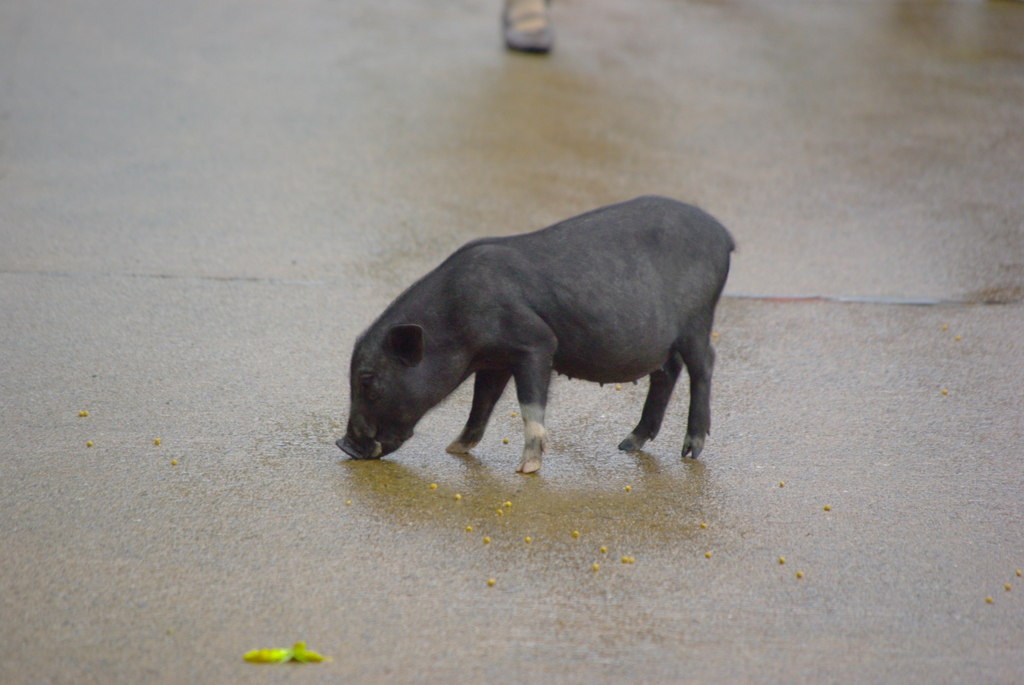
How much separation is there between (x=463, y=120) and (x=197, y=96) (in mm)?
2431

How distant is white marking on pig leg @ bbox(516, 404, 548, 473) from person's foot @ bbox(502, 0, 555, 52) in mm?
7362

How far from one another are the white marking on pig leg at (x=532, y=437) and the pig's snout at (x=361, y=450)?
2.04 ft

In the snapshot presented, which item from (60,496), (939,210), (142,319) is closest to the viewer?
(60,496)

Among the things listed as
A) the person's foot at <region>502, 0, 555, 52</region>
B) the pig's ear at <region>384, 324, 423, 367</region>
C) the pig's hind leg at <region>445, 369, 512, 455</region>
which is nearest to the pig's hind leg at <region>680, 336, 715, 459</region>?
the pig's hind leg at <region>445, 369, 512, 455</region>

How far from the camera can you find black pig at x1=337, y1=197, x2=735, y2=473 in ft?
14.6

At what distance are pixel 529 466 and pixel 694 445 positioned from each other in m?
0.80

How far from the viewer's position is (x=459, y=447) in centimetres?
484

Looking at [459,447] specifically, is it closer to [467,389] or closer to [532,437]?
[532,437]

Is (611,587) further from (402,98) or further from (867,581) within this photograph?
(402,98)

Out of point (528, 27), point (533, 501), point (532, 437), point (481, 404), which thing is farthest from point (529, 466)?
point (528, 27)

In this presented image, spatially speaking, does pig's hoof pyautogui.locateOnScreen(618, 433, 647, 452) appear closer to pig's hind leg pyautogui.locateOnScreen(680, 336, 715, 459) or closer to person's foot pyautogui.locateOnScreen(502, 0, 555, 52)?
pig's hind leg pyautogui.locateOnScreen(680, 336, 715, 459)

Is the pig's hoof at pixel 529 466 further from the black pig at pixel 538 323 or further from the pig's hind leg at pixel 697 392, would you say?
the pig's hind leg at pixel 697 392

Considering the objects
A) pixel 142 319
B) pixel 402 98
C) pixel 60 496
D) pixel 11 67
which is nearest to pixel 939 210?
pixel 402 98

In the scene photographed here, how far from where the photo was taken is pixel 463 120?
9.55 m
